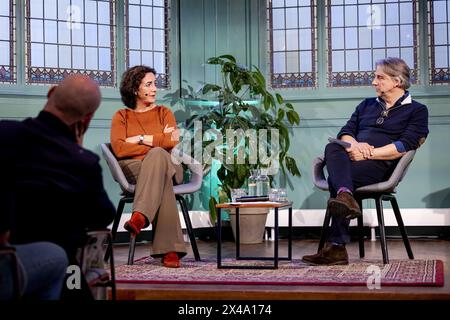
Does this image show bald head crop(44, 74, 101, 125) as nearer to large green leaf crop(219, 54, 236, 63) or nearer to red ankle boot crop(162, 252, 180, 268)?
red ankle boot crop(162, 252, 180, 268)

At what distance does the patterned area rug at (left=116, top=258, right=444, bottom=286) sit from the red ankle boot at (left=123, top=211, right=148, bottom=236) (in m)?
0.22

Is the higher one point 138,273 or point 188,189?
point 188,189

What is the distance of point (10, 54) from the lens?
598cm

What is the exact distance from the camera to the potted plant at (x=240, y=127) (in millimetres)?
6098

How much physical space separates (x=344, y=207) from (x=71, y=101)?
89.1 inches

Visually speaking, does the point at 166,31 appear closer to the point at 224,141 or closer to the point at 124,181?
the point at 224,141

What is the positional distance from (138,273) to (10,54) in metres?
2.65

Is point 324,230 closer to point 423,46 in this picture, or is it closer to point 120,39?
point 423,46

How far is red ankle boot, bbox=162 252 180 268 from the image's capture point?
14.3 ft

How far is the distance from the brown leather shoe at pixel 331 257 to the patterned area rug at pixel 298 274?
0.20 ft

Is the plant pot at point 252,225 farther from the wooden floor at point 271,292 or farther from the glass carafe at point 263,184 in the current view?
the wooden floor at point 271,292

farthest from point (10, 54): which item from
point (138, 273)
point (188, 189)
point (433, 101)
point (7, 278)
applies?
point (7, 278)

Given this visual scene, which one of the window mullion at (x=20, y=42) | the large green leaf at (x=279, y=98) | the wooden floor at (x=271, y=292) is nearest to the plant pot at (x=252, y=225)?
the large green leaf at (x=279, y=98)

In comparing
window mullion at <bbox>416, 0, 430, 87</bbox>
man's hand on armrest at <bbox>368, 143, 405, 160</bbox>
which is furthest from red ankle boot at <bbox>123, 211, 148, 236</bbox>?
window mullion at <bbox>416, 0, 430, 87</bbox>
